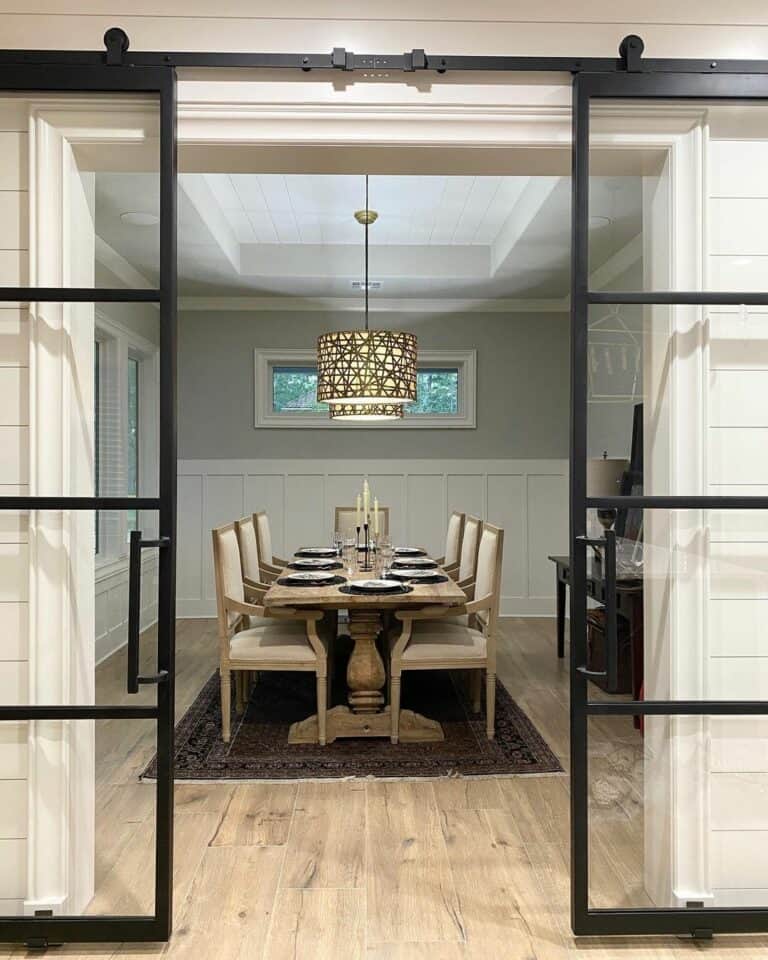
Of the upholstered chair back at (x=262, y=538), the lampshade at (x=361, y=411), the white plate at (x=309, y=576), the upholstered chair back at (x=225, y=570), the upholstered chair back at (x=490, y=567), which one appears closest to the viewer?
the upholstered chair back at (x=225, y=570)

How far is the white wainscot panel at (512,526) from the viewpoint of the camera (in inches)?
268

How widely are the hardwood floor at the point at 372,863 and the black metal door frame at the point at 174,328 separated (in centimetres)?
5

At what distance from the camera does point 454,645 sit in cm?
377

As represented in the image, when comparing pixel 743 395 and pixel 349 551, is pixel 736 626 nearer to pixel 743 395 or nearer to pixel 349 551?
pixel 743 395

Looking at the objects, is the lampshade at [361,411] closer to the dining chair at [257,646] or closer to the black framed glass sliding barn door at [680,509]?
the dining chair at [257,646]

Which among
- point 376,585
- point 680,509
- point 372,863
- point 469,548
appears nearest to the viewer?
point 680,509

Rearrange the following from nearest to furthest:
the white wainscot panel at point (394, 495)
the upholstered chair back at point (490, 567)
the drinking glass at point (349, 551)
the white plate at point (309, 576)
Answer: the upholstered chair back at point (490, 567) < the white plate at point (309, 576) < the drinking glass at point (349, 551) < the white wainscot panel at point (394, 495)

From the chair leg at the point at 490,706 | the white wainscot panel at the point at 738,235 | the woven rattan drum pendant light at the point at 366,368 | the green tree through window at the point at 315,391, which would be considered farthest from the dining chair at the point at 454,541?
the white wainscot panel at the point at 738,235

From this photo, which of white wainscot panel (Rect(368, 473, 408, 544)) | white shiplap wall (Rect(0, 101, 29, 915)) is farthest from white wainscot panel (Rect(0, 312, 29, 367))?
white wainscot panel (Rect(368, 473, 408, 544))

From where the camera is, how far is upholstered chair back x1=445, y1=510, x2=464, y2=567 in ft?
17.4

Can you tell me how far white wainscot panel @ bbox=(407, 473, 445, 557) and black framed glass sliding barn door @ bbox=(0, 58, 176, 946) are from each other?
4.80m

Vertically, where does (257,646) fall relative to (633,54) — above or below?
below

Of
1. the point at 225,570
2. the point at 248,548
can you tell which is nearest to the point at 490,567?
the point at 225,570

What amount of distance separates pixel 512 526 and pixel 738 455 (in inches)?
187
